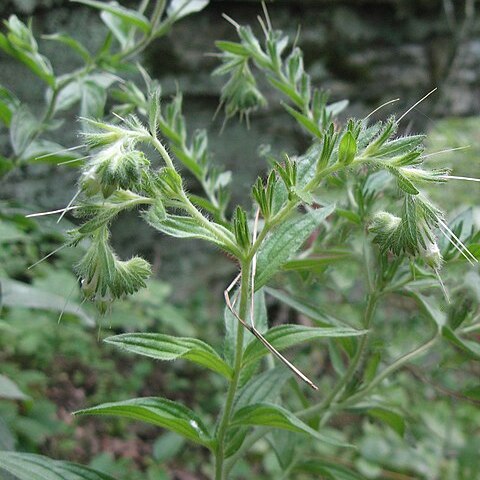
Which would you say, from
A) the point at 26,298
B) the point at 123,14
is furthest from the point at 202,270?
the point at 123,14

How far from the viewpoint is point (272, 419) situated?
2.37ft

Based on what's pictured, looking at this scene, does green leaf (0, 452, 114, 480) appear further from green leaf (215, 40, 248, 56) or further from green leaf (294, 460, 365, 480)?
green leaf (215, 40, 248, 56)

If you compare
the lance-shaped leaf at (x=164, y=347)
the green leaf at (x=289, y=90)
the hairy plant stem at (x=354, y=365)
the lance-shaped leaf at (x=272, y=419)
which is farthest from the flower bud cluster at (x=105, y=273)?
the green leaf at (x=289, y=90)

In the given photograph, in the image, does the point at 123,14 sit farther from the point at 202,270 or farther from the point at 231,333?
the point at 202,270

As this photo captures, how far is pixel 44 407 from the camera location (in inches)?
64.7

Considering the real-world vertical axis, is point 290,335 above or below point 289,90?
below

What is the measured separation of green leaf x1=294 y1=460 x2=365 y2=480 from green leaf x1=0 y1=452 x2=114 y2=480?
12.4 inches

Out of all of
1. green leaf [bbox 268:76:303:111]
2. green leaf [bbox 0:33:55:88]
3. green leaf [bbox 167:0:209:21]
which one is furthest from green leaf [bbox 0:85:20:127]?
green leaf [bbox 268:76:303:111]

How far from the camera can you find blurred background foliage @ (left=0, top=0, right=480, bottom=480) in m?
1.73

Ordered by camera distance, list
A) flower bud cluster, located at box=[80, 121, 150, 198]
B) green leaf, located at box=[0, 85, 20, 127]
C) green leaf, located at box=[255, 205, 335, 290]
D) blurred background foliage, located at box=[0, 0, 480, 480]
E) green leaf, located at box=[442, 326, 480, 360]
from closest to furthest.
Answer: flower bud cluster, located at box=[80, 121, 150, 198] < green leaf, located at box=[255, 205, 335, 290] < green leaf, located at box=[442, 326, 480, 360] < green leaf, located at box=[0, 85, 20, 127] < blurred background foliage, located at box=[0, 0, 480, 480]

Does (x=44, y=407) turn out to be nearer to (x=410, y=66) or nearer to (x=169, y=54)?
(x=169, y=54)

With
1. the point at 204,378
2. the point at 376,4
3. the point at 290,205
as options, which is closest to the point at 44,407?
the point at 204,378

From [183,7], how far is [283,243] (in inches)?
27.7

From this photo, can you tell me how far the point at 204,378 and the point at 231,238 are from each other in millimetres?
1700
